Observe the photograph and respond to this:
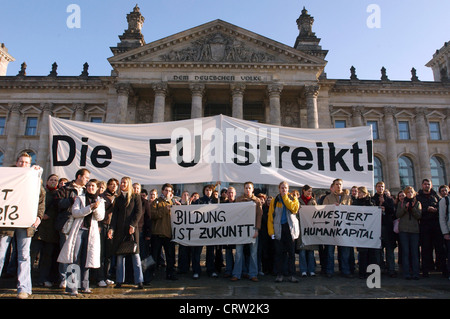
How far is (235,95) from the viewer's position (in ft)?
97.1

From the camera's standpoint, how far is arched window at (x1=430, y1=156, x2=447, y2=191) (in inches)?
1340

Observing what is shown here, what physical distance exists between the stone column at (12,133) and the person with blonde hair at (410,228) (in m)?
36.4

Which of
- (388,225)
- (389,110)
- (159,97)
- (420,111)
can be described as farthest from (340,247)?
(420,111)

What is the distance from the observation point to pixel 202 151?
8.40 meters

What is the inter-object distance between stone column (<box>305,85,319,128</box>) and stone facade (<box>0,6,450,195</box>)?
92 mm

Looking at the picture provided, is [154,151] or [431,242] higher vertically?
[154,151]

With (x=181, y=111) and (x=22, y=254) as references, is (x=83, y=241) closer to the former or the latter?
(x=22, y=254)

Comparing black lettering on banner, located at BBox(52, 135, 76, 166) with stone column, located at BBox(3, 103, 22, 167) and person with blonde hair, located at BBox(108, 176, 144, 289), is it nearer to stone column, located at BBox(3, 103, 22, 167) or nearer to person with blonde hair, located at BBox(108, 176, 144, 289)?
person with blonde hair, located at BBox(108, 176, 144, 289)

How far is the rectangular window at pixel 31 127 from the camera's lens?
35.2 m

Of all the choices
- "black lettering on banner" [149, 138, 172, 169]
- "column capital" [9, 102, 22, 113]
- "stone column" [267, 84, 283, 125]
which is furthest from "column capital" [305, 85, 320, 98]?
"column capital" [9, 102, 22, 113]

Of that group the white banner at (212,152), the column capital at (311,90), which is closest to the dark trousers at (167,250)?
the white banner at (212,152)

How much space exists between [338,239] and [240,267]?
9.14ft

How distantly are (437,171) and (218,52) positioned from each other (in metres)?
26.4
